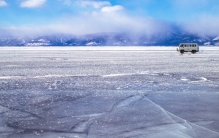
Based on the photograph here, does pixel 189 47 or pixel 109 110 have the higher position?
pixel 189 47

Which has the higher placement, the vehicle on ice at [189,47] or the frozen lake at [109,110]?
the vehicle on ice at [189,47]

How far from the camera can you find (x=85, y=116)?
20.1ft

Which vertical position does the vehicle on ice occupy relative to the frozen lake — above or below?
above

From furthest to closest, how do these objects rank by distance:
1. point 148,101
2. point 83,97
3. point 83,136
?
point 83,97
point 148,101
point 83,136

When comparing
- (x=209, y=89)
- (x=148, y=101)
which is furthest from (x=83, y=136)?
(x=209, y=89)

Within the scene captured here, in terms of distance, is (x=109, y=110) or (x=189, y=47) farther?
(x=189, y=47)

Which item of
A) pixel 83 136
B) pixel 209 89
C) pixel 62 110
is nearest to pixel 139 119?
pixel 83 136

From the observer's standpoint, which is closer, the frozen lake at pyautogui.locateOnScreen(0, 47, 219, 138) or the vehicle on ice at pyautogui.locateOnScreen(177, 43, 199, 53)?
the frozen lake at pyautogui.locateOnScreen(0, 47, 219, 138)

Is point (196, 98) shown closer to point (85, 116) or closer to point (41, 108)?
point (85, 116)

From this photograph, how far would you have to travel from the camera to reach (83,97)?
8.41 metres

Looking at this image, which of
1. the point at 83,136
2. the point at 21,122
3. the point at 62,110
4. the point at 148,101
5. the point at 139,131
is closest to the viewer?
the point at 83,136

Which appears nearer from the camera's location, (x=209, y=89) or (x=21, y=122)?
(x=21, y=122)

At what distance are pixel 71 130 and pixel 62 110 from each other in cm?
177

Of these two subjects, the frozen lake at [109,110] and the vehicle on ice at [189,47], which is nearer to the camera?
the frozen lake at [109,110]
